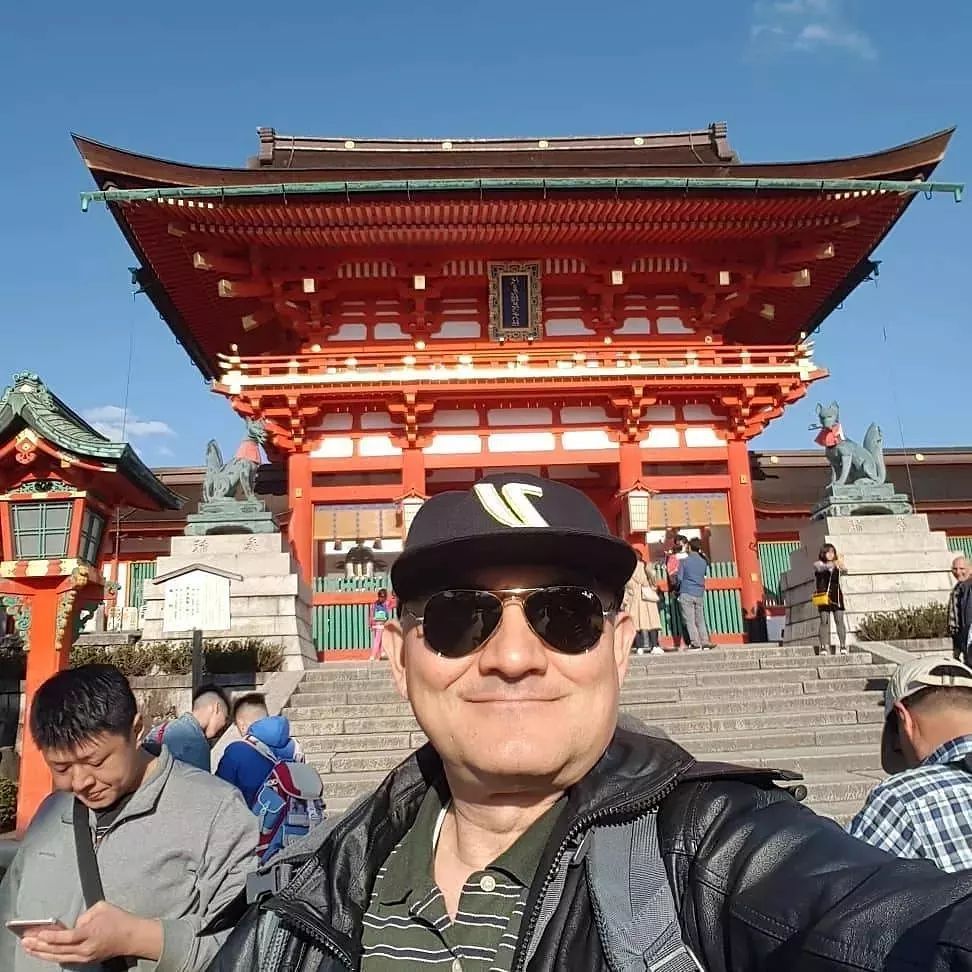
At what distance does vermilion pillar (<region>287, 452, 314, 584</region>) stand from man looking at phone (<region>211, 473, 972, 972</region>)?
40.4 ft

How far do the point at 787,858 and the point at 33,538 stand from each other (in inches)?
273

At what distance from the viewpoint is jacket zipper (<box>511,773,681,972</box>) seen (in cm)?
109

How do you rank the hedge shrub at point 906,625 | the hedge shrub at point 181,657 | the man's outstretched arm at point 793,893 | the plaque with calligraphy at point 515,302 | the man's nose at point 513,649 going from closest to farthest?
1. the man's outstretched arm at point 793,893
2. the man's nose at point 513,649
3. the hedge shrub at point 181,657
4. the hedge shrub at point 906,625
5. the plaque with calligraphy at point 515,302

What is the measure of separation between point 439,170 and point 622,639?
43.4 ft

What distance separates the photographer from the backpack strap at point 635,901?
97cm

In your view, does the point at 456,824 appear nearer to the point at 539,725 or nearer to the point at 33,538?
the point at 539,725

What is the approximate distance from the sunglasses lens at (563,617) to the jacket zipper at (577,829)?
282 millimetres

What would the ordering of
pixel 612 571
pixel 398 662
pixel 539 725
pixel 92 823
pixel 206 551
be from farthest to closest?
pixel 206 551, pixel 92 823, pixel 398 662, pixel 612 571, pixel 539 725

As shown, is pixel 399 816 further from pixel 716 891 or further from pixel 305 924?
pixel 716 891

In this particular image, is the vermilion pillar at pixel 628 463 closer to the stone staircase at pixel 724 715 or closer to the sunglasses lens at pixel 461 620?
the stone staircase at pixel 724 715

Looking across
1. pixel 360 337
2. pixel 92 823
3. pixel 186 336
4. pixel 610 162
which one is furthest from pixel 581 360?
pixel 92 823

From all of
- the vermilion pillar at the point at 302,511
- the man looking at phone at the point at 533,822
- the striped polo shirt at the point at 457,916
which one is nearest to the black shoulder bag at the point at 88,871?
the man looking at phone at the point at 533,822

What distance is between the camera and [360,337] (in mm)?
14781

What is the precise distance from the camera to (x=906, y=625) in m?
10.4
